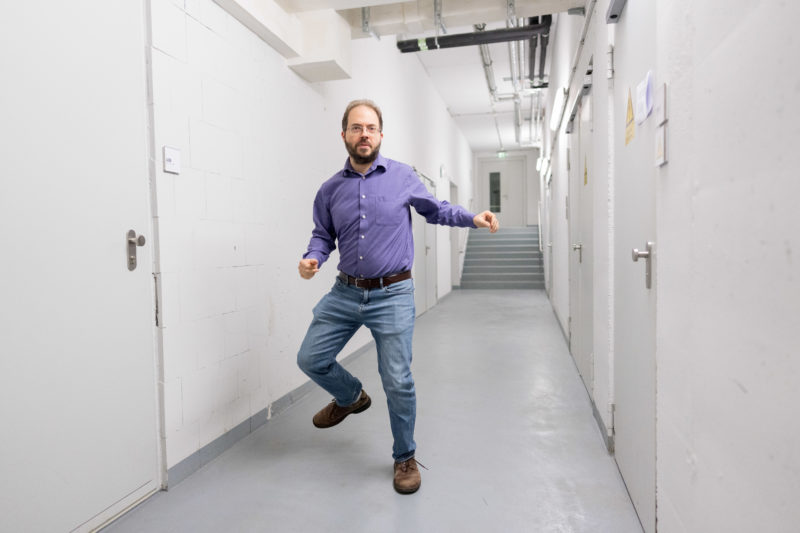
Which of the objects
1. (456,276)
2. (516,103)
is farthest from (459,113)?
(456,276)

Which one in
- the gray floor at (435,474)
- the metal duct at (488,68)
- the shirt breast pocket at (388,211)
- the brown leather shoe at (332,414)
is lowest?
the gray floor at (435,474)

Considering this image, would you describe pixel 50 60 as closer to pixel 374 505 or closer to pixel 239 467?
pixel 239 467

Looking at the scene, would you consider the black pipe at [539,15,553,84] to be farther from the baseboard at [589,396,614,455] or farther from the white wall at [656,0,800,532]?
the white wall at [656,0,800,532]

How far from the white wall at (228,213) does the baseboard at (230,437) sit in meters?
0.04

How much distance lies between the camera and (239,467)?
7.33 ft

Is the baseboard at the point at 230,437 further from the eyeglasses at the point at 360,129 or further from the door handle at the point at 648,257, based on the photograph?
the door handle at the point at 648,257

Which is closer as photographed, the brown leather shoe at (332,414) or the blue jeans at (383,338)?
the blue jeans at (383,338)

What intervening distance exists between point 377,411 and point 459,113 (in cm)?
833

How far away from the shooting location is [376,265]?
2.10m

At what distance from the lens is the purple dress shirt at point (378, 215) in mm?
2117

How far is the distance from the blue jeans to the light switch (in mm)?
853

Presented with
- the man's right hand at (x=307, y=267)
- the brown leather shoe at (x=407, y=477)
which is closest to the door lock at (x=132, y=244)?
the man's right hand at (x=307, y=267)

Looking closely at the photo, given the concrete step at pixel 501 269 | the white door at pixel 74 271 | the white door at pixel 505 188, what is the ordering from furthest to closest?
1. the white door at pixel 505 188
2. the concrete step at pixel 501 269
3. the white door at pixel 74 271

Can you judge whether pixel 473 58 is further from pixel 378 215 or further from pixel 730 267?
pixel 730 267
